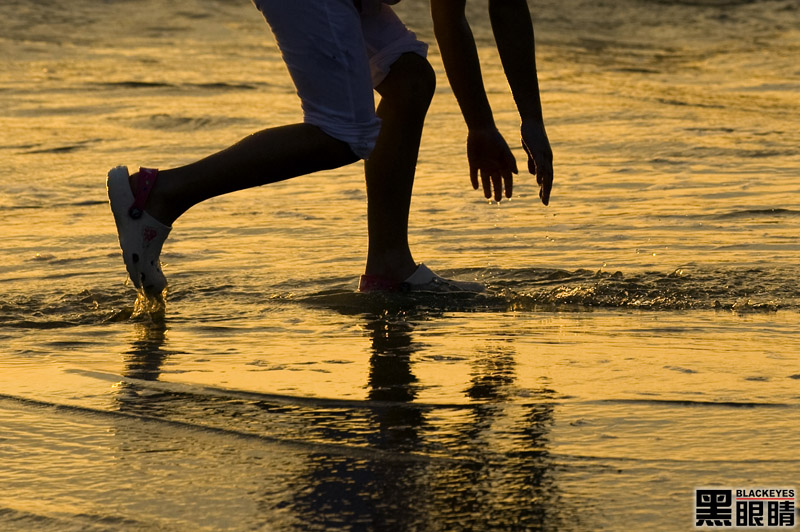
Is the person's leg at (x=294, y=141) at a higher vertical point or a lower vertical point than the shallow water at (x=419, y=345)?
higher

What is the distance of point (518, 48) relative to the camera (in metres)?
3.72

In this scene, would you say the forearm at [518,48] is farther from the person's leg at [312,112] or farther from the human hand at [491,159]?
the person's leg at [312,112]

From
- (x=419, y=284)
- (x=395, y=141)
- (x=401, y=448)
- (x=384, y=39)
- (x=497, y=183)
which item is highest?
(x=384, y=39)

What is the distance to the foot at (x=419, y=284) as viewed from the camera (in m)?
3.95

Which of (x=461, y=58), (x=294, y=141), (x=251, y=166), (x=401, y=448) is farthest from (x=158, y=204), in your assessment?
(x=401, y=448)

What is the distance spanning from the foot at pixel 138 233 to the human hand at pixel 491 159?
2.94 feet

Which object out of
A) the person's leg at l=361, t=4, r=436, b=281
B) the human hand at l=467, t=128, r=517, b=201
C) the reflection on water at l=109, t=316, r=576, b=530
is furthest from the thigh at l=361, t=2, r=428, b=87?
the reflection on water at l=109, t=316, r=576, b=530

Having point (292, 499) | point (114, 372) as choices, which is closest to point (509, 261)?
point (114, 372)

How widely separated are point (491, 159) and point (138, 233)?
100 cm

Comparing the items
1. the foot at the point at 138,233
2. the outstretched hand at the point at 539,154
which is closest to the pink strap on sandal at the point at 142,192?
the foot at the point at 138,233

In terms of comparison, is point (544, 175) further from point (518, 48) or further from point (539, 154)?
point (518, 48)

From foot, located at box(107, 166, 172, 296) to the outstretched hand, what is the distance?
94cm

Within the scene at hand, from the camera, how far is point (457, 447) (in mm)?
2438

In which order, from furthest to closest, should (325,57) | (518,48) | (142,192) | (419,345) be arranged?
(518,48)
(142,192)
(325,57)
(419,345)
